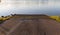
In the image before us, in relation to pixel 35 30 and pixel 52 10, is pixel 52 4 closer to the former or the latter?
pixel 52 10

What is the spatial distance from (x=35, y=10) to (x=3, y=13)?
0.52 meters

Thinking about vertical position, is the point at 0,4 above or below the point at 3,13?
above

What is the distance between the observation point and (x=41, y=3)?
179cm

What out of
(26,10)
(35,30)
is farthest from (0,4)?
(35,30)

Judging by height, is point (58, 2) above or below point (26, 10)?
above

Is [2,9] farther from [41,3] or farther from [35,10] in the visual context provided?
[41,3]

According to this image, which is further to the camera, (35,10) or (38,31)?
(35,10)

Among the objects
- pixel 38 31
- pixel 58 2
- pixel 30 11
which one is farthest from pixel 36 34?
pixel 58 2

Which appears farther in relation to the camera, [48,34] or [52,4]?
[52,4]

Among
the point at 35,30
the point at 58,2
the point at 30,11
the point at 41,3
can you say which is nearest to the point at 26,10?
the point at 30,11

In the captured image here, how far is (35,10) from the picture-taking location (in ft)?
5.83

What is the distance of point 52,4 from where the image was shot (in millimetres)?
→ 1797

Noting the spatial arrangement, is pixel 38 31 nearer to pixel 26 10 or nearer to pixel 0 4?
pixel 26 10

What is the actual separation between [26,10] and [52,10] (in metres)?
0.42
